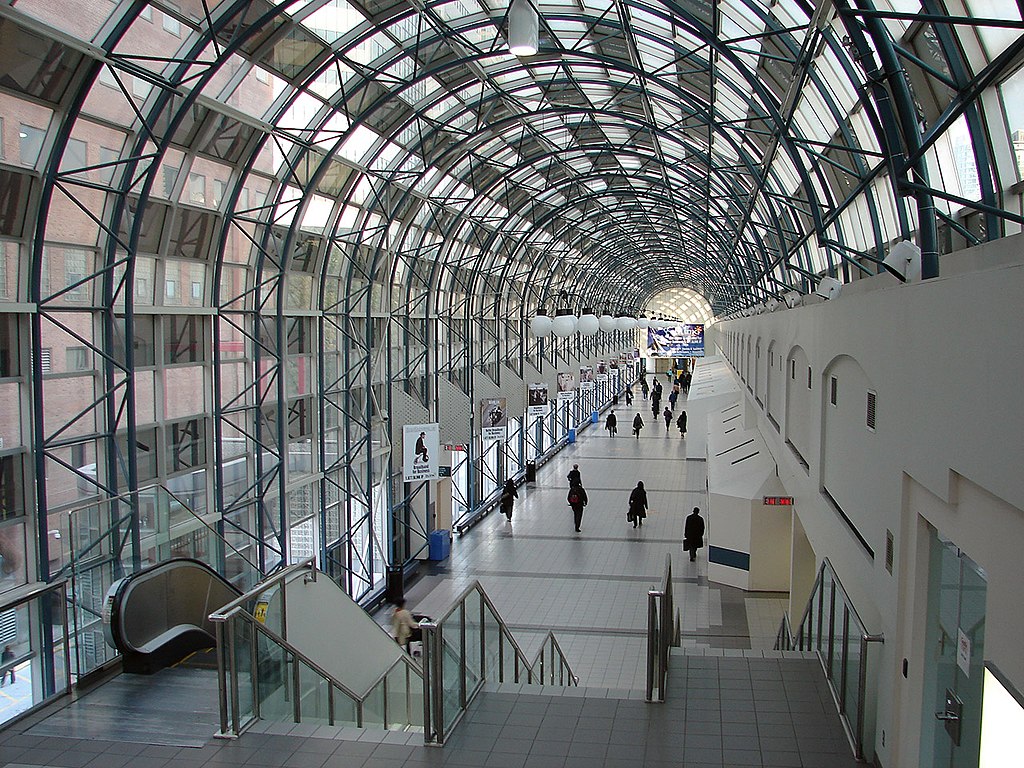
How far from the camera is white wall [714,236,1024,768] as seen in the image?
3854 mm

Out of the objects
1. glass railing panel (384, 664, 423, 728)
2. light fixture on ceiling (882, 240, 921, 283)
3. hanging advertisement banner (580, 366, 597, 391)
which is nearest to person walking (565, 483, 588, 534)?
glass railing panel (384, 664, 423, 728)

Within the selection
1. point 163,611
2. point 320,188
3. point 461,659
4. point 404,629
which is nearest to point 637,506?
point 320,188

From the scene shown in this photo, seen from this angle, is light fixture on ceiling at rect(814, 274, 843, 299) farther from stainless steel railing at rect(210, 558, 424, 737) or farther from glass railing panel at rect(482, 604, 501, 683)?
stainless steel railing at rect(210, 558, 424, 737)

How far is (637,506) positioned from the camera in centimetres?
2189

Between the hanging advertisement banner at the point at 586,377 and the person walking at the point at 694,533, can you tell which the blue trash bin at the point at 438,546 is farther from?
the hanging advertisement banner at the point at 586,377

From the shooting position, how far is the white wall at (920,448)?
3854 millimetres

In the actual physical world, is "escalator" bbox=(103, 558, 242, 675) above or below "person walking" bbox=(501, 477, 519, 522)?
above

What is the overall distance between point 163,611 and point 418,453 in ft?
31.4

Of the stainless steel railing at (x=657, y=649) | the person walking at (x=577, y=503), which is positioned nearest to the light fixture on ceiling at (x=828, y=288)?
the stainless steel railing at (x=657, y=649)

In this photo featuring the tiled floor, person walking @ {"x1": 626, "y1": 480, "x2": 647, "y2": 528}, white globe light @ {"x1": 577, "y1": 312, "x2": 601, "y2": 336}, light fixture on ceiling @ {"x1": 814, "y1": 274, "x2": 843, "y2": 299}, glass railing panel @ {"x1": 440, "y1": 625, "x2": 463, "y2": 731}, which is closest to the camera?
the tiled floor

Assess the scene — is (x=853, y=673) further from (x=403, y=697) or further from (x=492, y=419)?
(x=492, y=419)

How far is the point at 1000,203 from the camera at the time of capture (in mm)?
6516

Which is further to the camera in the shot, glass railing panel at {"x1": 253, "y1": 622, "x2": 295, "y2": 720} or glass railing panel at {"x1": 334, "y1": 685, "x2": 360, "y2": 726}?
glass railing panel at {"x1": 334, "y1": 685, "x2": 360, "y2": 726}

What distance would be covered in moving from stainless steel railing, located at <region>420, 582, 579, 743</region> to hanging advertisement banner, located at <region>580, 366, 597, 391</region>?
2926cm
